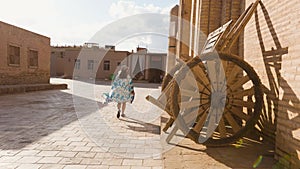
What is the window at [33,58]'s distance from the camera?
14750 mm

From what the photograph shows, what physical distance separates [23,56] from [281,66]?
1427cm

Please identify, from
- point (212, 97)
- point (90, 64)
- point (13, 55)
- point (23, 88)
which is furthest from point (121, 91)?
point (90, 64)

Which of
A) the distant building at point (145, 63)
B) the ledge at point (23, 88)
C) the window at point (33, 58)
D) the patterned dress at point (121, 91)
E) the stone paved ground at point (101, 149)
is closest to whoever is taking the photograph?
the stone paved ground at point (101, 149)

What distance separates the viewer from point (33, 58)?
49.6 feet

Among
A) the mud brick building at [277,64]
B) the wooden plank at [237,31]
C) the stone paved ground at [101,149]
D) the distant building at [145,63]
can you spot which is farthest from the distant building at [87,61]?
the wooden plank at [237,31]

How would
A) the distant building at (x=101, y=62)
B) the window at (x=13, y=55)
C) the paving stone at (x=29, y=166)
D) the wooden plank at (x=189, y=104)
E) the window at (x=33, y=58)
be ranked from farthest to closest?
the distant building at (x=101, y=62)
the window at (x=33, y=58)
the window at (x=13, y=55)
the wooden plank at (x=189, y=104)
the paving stone at (x=29, y=166)

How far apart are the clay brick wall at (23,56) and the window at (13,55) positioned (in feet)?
0.59

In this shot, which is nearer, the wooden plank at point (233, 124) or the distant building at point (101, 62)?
the wooden plank at point (233, 124)

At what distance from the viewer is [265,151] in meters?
3.54

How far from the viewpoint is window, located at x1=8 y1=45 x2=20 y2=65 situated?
12844mm

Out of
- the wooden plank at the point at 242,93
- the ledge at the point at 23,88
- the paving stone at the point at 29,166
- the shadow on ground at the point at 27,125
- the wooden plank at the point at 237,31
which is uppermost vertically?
the wooden plank at the point at 237,31

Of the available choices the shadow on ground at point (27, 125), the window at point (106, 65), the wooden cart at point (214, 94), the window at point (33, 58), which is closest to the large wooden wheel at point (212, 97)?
the wooden cart at point (214, 94)

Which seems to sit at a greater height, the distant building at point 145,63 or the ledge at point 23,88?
the distant building at point 145,63

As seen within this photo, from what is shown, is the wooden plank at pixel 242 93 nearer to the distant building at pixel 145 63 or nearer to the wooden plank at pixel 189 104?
the wooden plank at pixel 189 104
